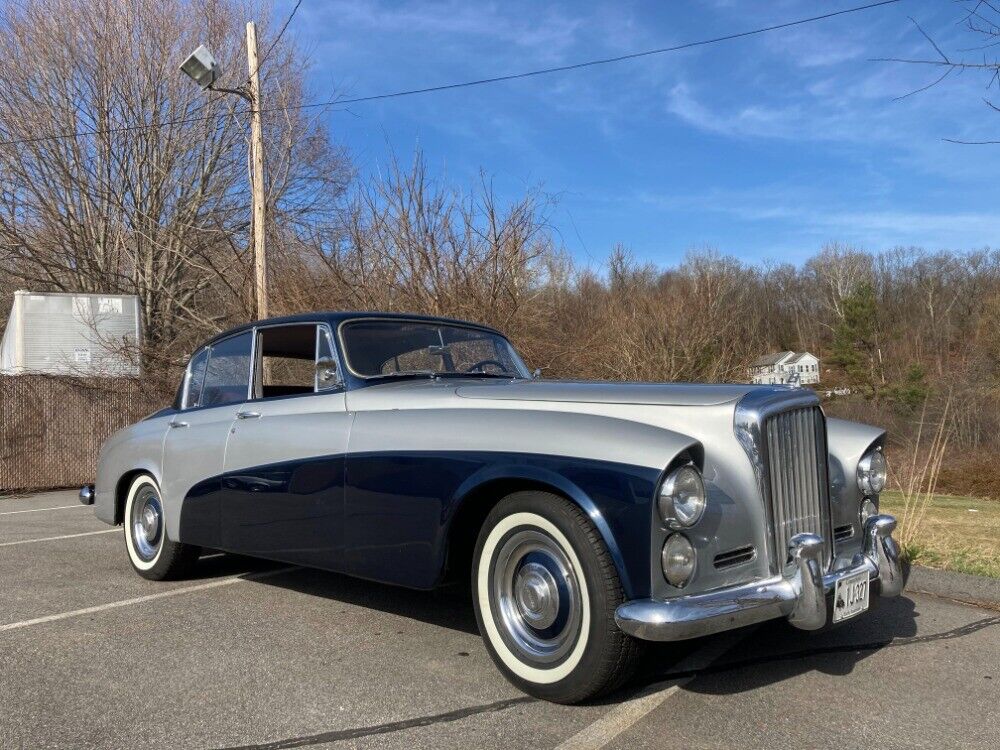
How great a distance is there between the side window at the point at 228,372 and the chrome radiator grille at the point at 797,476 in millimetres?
3236

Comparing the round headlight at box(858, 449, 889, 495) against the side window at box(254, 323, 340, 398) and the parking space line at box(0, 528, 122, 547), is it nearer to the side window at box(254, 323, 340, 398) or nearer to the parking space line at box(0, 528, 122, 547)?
the side window at box(254, 323, 340, 398)

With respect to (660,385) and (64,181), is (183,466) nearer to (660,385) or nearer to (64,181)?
(660,385)

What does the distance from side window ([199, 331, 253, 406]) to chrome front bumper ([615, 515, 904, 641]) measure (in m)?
3.16

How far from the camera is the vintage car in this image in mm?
3143

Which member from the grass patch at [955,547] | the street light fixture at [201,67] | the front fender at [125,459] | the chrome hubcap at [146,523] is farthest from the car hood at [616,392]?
the street light fixture at [201,67]

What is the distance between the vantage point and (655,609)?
2982mm

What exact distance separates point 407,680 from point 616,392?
1.55 meters

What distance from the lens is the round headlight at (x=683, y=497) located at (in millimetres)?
3080

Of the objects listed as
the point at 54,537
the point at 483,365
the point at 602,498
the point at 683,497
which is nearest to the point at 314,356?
the point at 483,365

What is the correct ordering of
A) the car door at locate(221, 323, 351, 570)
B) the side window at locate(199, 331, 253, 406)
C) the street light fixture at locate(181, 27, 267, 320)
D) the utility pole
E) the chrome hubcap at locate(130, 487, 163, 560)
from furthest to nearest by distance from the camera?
the utility pole → the street light fixture at locate(181, 27, 267, 320) → the chrome hubcap at locate(130, 487, 163, 560) → the side window at locate(199, 331, 253, 406) → the car door at locate(221, 323, 351, 570)

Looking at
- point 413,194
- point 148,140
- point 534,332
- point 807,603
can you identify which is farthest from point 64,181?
point 807,603

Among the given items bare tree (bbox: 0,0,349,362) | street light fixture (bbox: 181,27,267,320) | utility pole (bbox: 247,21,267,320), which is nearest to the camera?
street light fixture (bbox: 181,27,267,320)

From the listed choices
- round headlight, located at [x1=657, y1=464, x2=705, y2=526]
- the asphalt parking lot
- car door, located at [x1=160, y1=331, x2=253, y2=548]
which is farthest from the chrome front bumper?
car door, located at [x1=160, y1=331, x2=253, y2=548]

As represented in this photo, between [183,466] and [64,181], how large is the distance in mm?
20011
